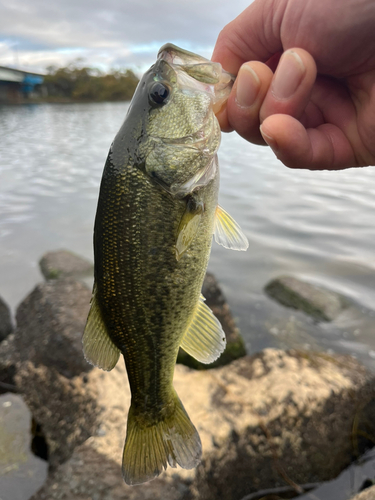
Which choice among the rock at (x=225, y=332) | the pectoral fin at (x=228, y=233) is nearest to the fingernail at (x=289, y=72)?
the pectoral fin at (x=228, y=233)

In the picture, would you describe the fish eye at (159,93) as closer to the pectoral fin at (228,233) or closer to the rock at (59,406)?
the pectoral fin at (228,233)

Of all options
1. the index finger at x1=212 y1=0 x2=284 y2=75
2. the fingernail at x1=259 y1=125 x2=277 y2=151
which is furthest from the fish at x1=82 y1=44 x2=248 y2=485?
the index finger at x1=212 y1=0 x2=284 y2=75

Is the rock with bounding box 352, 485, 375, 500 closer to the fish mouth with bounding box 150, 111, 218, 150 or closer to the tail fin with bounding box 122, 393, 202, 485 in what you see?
the tail fin with bounding box 122, 393, 202, 485

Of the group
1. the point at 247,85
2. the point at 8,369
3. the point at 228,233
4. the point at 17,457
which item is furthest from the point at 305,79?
the point at 8,369

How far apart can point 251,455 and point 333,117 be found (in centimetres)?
266

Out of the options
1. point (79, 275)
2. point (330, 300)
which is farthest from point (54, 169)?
point (330, 300)

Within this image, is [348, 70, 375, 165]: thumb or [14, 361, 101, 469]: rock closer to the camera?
[348, 70, 375, 165]: thumb

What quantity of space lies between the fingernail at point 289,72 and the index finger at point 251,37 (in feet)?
1.24

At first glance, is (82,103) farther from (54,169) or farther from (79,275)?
(79,275)

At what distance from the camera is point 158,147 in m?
1.82

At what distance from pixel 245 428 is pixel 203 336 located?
1.48 metres

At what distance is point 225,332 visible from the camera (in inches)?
174

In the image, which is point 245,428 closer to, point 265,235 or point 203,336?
point 203,336

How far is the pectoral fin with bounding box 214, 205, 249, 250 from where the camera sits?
2004 mm
